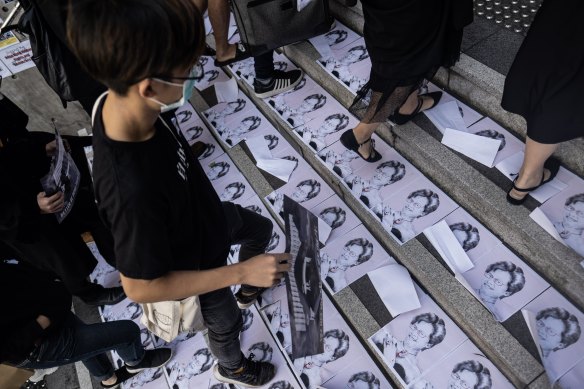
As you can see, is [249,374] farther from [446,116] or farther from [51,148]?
[446,116]

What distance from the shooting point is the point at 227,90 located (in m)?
4.12

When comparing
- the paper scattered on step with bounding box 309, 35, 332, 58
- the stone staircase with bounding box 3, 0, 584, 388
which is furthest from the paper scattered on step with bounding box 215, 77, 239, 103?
the stone staircase with bounding box 3, 0, 584, 388

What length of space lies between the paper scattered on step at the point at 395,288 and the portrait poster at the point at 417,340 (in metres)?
0.05

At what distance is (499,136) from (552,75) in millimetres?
845

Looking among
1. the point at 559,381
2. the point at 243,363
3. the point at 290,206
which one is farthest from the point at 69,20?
the point at 559,381

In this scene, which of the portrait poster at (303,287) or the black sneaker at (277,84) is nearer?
the portrait poster at (303,287)

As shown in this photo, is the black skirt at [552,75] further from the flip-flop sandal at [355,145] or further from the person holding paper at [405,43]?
the flip-flop sandal at [355,145]

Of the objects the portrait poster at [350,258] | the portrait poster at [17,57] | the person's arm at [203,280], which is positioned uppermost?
the person's arm at [203,280]

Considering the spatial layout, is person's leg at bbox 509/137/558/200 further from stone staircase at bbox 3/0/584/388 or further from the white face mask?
the white face mask

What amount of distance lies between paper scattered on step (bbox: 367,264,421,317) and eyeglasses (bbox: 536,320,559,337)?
1.97ft

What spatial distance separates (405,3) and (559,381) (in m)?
1.92

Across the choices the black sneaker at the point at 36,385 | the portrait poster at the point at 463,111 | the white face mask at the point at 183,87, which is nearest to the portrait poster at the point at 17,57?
the black sneaker at the point at 36,385

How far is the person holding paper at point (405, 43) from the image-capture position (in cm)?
217

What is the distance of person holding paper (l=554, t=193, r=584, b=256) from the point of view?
7.07ft
